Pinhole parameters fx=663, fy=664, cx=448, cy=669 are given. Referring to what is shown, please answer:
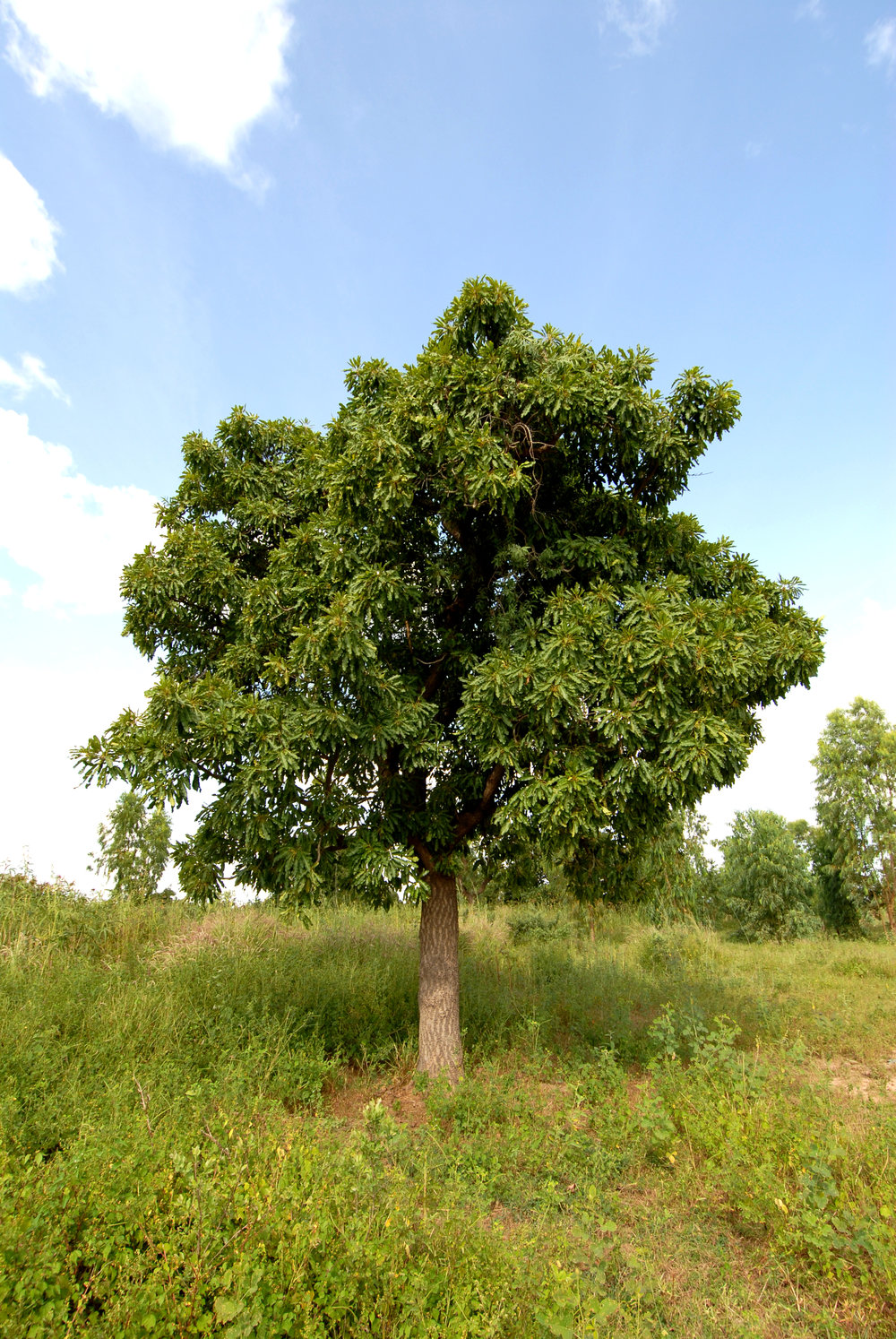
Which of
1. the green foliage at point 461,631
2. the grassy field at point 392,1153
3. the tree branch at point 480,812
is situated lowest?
the grassy field at point 392,1153

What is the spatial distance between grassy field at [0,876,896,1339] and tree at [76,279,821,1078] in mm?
1575

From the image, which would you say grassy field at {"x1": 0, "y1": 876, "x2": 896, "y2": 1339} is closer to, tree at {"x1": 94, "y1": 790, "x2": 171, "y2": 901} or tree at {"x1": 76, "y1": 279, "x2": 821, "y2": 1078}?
tree at {"x1": 76, "y1": 279, "x2": 821, "y2": 1078}

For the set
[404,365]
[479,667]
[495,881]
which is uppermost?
[404,365]

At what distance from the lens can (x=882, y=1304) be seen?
12.4 feet

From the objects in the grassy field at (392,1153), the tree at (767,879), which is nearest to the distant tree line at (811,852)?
the tree at (767,879)

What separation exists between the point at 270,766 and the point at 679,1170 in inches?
Result: 187

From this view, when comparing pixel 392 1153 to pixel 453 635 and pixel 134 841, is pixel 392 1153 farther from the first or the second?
pixel 134 841

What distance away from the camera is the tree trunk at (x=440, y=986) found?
7441 mm

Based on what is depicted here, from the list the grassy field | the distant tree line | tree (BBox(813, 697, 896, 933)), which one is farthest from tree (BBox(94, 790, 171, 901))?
tree (BBox(813, 697, 896, 933))

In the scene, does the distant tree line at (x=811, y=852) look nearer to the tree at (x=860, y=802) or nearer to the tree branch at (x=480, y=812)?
the tree at (x=860, y=802)

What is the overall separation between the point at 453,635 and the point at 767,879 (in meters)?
26.8

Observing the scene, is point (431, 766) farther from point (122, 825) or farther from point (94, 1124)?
point (122, 825)

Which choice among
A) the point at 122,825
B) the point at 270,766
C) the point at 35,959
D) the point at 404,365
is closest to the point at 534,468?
the point at 404,365

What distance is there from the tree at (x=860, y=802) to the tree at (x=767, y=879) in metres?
3.50
